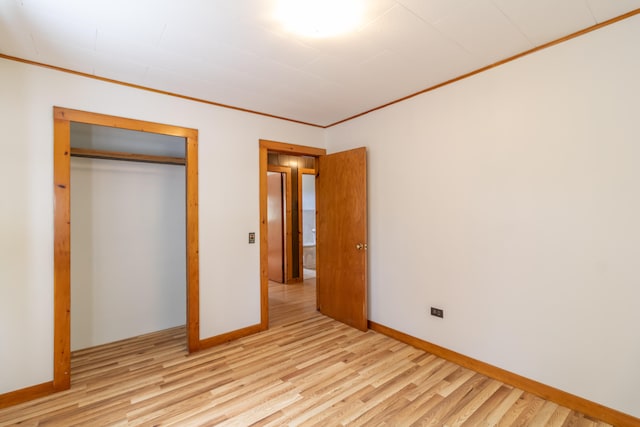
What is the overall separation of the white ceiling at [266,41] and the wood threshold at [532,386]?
252 centimetres

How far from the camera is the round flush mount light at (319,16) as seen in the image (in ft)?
5.49

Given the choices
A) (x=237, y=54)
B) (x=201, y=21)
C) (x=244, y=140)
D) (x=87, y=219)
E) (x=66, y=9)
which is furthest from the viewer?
(x=244, y=140)

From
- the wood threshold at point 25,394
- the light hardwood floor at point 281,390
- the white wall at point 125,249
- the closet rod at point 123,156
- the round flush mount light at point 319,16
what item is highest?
the round flush mount light at point 319,16

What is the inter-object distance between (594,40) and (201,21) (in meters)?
2.57

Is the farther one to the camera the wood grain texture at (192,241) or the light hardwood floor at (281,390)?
the wood grain texture at (192,241)

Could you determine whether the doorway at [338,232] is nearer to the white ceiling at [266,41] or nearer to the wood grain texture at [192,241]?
the wood grain texture at [192,241]

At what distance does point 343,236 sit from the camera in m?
3.65

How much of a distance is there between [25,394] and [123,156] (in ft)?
7.18

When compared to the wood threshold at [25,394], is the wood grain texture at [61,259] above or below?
above

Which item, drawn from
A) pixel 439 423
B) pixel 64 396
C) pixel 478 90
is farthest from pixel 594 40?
pixel 64 396

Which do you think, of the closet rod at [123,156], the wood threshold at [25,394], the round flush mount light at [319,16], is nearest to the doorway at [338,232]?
the closet rod at [123,156]

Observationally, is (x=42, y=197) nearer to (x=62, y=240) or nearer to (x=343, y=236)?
(x=62, y=240)

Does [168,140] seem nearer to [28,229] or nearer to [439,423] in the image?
[28,229]

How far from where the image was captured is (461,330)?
2.64m
